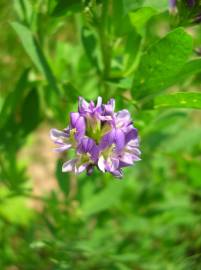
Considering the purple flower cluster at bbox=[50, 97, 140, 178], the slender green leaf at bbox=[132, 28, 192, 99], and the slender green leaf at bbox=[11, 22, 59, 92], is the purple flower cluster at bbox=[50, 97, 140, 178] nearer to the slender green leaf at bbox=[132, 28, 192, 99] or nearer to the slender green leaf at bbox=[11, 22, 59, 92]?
the slender green leaf at bbox=[132, 28, 192, 99]

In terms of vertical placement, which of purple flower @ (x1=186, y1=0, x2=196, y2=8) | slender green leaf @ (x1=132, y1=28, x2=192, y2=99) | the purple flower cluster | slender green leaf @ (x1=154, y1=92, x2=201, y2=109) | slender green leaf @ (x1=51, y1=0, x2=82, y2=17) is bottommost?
the purple flower cluster

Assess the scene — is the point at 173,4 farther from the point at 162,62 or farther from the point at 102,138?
the point at 102,138

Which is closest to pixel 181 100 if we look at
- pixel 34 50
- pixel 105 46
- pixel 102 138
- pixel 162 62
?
pixel 162 62

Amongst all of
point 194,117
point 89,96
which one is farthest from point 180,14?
point 194,117

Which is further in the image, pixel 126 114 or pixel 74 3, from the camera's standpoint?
pixel 74 3

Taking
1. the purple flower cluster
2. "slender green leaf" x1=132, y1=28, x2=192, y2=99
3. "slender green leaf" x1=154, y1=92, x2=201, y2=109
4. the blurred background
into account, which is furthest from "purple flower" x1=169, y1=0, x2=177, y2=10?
the purple flower cluster

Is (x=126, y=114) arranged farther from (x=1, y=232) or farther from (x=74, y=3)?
(x=1, y=232)
